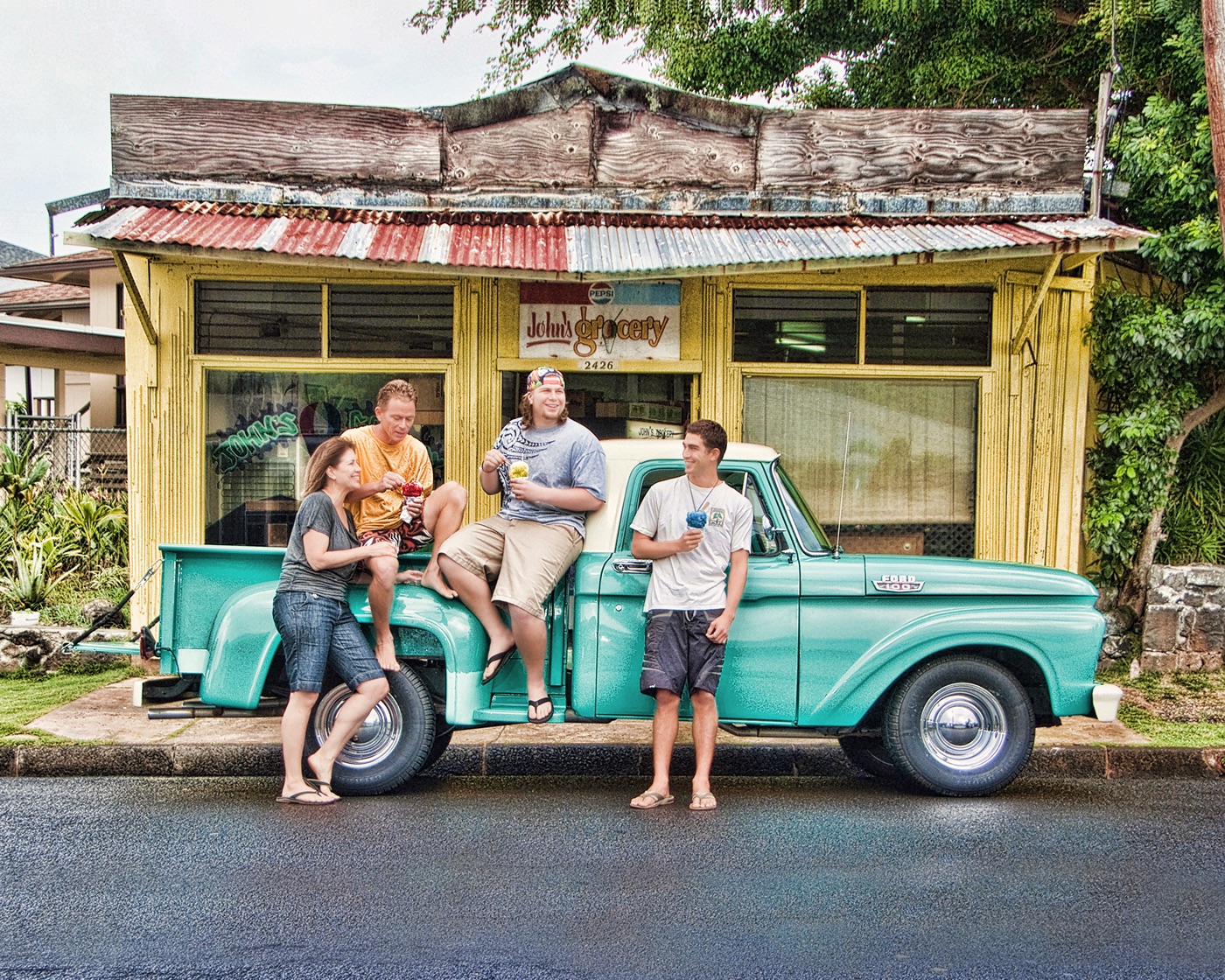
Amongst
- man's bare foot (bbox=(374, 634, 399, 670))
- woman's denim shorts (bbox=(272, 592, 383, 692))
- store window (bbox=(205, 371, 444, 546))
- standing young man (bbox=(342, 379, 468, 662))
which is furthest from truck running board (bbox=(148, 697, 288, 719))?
store window (bbox=(205, 371, 444, 546))

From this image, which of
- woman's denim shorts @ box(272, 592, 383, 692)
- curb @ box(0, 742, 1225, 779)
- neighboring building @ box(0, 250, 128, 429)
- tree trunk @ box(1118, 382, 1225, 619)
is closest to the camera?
woman's denim shorts @ box(272, 592, 383, 692)

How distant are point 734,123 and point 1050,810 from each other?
616 cm

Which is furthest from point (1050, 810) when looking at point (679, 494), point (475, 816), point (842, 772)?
point (475, 816)

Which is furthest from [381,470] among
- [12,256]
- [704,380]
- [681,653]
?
[12,256]

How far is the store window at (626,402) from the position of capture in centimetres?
955

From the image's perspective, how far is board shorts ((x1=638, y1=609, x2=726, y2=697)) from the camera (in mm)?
5699

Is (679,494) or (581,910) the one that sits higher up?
(679,494)

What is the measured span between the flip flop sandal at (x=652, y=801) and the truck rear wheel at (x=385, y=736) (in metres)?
1.11

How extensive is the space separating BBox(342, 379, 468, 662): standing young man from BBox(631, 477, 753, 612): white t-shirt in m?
1.02

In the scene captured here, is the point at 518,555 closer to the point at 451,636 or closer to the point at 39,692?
the point at 451,636

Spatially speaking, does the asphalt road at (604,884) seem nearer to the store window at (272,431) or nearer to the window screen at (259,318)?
the store window at (272,431)

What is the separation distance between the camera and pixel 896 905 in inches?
173

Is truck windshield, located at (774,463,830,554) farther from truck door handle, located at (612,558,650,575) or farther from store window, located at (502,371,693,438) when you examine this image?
store window, located at (502,371,693,438)

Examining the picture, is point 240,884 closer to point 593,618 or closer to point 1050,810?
point 593,618
